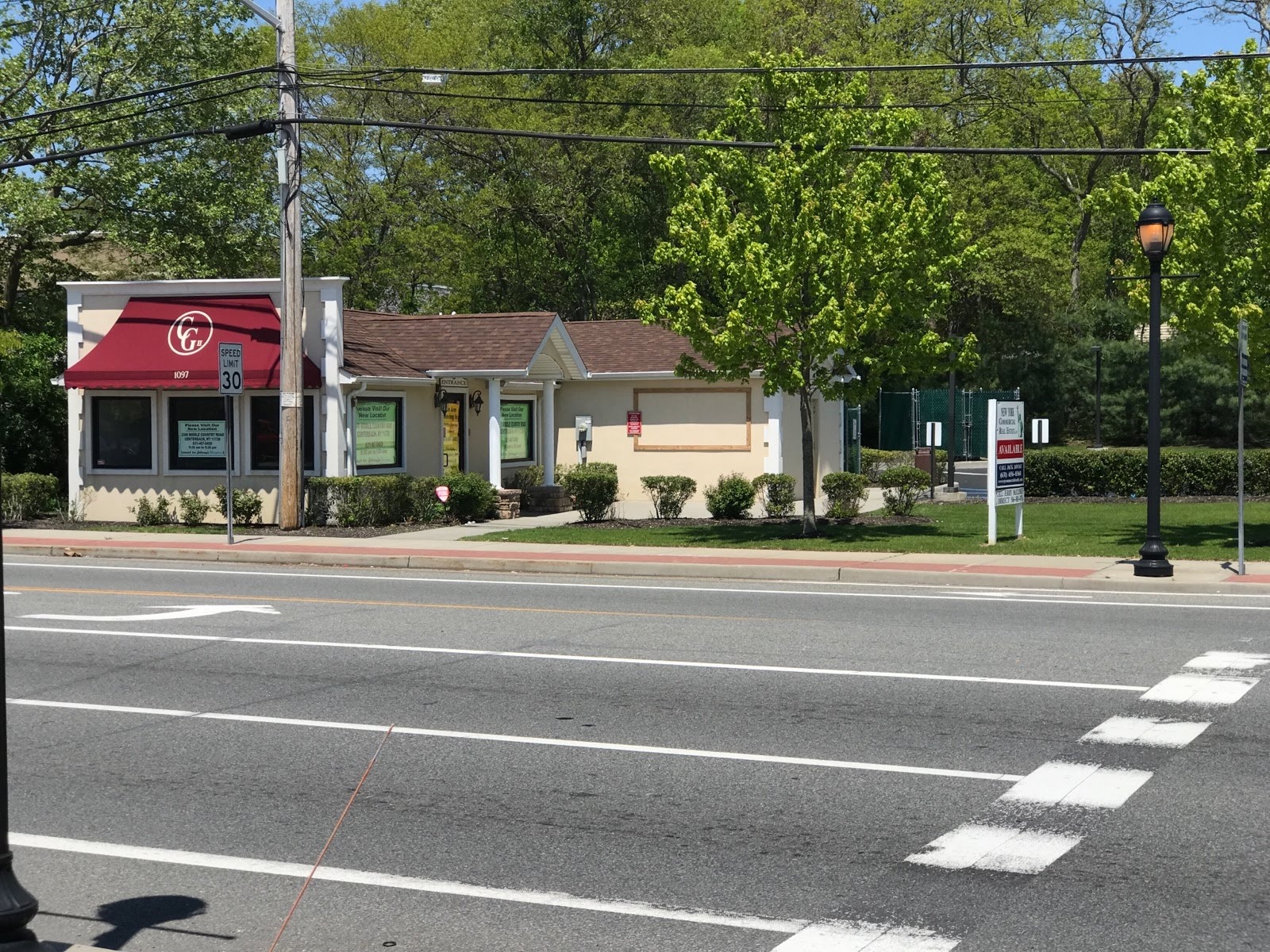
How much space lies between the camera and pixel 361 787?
769 centimetres

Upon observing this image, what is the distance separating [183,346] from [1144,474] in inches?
749

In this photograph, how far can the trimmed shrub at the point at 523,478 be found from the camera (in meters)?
30.4

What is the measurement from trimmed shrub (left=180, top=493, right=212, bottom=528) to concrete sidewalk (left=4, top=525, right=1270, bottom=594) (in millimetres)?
1631

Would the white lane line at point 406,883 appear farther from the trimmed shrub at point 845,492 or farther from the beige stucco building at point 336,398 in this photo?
the beige stucco building at point 336,398

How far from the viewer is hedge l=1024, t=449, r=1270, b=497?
29.8 m

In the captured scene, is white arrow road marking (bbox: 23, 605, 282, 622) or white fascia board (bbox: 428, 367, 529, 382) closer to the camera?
white arrow road marking (bbox: 23, 605, 282, 622)

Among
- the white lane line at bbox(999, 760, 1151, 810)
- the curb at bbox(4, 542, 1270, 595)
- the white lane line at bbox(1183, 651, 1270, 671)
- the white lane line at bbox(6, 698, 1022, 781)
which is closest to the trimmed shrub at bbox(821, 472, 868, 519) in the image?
the curb at bbox(4, 542, 1270, 595)

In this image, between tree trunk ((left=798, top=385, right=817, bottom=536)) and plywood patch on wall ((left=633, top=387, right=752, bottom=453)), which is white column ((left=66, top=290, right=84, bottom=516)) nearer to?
plywood patch on wall ((left=633, top=387, right=752, bottom=453))

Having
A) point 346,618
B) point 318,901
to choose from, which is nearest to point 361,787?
point 318,901

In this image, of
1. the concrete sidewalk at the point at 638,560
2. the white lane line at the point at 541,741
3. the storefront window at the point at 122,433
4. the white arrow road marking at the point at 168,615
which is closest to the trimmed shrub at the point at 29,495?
the storefront window at the point at 122,433

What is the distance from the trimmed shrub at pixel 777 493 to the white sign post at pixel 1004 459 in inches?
186

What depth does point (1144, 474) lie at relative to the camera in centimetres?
2938

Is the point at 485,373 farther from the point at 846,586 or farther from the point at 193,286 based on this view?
the point at 846,586

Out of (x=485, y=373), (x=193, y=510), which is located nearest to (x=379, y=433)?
(x=485, y=373)
